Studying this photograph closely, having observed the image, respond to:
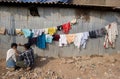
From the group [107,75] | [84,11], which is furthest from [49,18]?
[107,75]

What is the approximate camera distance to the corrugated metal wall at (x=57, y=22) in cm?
1214

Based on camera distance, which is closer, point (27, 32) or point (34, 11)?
point (34, 11)

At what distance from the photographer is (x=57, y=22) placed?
40.1 ft

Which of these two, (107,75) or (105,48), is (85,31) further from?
(107,75)

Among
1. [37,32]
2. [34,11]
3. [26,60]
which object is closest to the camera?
[26,60]

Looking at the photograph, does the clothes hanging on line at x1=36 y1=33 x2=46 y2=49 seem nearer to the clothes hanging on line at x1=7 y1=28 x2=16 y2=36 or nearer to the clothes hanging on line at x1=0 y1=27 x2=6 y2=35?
the clothes hanging on line at x1=7 y1=28 x2=16 y2=36

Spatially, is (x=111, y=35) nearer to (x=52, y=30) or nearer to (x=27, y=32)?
(x=52, y=30)

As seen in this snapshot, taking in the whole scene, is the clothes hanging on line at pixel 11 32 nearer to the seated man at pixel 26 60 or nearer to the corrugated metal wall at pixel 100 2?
the seated man at pixel 26 60

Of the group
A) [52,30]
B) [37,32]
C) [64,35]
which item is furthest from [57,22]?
[37,32]

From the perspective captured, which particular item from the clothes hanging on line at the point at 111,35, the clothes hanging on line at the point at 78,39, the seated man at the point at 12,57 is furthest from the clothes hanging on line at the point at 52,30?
the clothes hanging on line at the point at 111,35

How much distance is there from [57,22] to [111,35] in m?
2.41

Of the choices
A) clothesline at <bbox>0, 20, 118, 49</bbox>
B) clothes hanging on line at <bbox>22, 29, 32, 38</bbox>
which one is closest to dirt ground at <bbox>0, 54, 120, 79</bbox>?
clothesline at <bbox>0, 20, 118, 49</bbox>

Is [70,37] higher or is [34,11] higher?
[34,11]

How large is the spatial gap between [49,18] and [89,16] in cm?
171
